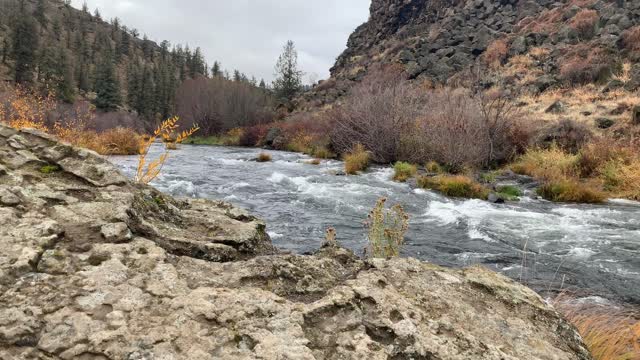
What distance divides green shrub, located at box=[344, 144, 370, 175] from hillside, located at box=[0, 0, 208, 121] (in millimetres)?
33562

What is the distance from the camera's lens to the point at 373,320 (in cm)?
165

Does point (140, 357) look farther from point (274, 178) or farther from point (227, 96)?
point (227, 96)

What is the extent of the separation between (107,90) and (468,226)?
6568 cm

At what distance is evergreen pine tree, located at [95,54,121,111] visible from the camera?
61969mm

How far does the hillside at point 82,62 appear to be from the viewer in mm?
55594

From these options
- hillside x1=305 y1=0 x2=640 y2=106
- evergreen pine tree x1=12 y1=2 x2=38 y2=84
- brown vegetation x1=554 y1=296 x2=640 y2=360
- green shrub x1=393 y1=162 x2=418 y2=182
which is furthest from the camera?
evergreen pine tree x1=12 y1=2 x2=38 y2=84

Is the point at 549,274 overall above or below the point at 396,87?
below

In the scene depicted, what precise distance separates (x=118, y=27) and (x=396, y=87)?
117782 mm

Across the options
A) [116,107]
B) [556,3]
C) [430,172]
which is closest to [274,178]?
[430,172]

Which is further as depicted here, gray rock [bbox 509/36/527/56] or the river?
gray rock [bbox 509/36/527/56]

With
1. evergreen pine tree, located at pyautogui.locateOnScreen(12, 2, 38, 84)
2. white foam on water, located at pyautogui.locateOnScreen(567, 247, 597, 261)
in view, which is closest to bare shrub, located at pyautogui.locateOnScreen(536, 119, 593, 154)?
white foam on water, located at pyautogui.locateOnScreen(567, 247, 597, 261)

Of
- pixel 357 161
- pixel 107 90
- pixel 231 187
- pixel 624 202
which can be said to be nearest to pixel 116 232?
pixel 231 187

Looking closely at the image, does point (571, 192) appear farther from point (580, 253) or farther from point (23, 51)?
point (23, 51)

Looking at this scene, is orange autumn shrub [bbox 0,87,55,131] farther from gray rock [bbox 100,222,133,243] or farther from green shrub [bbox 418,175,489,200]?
green shrub [bbox 418,175,489,200]
